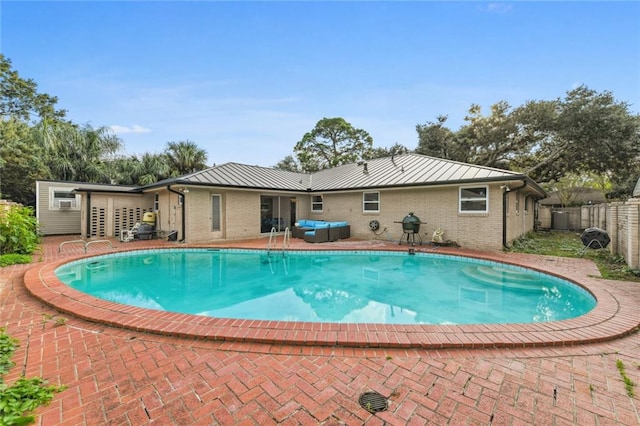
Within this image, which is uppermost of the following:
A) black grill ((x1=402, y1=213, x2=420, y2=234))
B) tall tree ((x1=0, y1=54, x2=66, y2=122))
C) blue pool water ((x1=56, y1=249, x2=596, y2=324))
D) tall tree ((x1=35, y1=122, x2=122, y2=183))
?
tall tree ((x1=0, y1=54, x2=66, y2=122))

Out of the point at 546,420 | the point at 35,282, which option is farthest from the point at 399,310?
the point at 35,282

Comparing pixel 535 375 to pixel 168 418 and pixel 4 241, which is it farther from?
pixel 4 241

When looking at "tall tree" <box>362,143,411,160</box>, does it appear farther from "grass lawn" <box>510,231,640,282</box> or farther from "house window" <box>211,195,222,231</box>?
"house window" <box>211,195,222,231</box>

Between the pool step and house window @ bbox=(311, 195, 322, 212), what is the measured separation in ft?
29.4

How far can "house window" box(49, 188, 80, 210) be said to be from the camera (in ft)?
44.9

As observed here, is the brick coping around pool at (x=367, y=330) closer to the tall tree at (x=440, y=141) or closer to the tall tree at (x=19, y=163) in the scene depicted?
the tall tree at (x=19, y=163)

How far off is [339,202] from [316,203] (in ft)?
6.17

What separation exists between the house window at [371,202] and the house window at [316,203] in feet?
10.2

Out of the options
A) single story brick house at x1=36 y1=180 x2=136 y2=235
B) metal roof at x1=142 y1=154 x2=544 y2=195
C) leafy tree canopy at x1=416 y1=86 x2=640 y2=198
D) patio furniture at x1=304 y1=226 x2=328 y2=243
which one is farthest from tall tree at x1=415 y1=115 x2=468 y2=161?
single story brick house at x1=36 y1=180 x2=136 y2=235

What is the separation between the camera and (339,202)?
1436cm

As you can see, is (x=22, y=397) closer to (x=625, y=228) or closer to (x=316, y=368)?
(x=316, y=368)

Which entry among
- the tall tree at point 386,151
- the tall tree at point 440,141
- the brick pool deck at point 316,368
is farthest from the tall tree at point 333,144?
the brick pool deck at point 316,368

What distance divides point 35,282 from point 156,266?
3307 millimetres

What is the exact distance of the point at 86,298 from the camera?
434 centimetres
